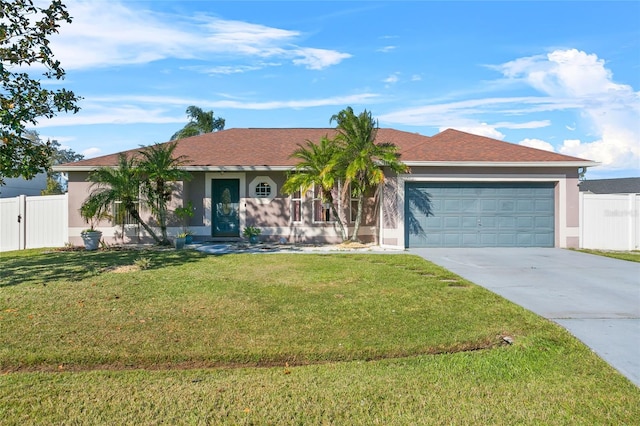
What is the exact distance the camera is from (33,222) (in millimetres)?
14625

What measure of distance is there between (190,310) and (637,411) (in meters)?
5.17

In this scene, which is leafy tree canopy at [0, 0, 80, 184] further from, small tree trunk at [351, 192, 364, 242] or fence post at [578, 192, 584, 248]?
fence post at [578, 192, 584, 248]

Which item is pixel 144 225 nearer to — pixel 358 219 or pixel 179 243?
pixel 179 243

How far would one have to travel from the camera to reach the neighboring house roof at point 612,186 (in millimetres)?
33594

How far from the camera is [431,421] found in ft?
10.1

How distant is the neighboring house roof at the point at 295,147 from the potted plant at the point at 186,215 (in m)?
1.50

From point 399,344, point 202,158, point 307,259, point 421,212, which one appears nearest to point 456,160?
point 421,212

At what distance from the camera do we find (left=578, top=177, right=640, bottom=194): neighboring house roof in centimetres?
3359

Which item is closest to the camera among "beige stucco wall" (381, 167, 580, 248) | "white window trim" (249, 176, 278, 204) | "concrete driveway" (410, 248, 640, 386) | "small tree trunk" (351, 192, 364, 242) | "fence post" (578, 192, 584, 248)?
"concrete driveway" (410, 248, 640, 386)

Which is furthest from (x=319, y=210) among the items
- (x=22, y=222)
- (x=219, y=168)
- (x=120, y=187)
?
(x=22, y=222)

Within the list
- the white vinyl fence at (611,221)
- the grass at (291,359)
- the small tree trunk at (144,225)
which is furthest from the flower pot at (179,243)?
the white vinyl fence at (611,221)

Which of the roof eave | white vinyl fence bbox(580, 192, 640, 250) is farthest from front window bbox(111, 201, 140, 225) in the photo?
white vinyl fence bbox(580, 192, 640, 250)

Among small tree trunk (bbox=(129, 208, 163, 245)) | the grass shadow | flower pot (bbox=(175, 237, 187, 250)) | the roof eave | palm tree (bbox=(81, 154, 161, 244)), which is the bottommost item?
the grass shadow

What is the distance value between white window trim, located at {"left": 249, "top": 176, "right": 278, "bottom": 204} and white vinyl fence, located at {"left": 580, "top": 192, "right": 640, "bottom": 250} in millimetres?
10747
